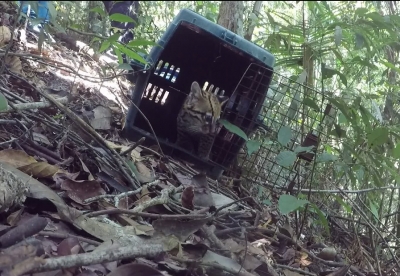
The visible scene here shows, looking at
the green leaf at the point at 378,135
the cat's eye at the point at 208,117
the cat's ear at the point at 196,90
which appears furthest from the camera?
the cat's eye at the point at 208,117

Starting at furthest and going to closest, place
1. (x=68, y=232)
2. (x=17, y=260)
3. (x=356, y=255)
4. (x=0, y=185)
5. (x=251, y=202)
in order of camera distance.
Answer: (x=251, y=202), (x=356, y=255), (x=68, y=232), (x=0, y=185), (x=17, y=260)

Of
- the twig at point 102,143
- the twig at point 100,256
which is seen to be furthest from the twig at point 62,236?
the twig at point 102,143

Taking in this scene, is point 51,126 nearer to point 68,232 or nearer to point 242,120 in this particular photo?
point 68,232

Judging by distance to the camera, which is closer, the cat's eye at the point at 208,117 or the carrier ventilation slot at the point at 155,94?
the carrier ventilation slot at the point at 155,94

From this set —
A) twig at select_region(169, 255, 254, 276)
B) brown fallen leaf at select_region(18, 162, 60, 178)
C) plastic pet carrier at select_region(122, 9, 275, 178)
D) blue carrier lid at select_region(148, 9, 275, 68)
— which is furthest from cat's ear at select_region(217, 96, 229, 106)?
twig at select_region(169, 255, 254, 276)

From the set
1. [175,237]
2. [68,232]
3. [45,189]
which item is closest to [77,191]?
[45,189]

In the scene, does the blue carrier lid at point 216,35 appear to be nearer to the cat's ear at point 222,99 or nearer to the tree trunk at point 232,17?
the cat's ear at point 222,99

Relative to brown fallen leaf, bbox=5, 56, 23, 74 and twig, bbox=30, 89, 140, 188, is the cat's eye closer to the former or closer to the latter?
brown fallen leaf, bbox=5, 56, 23, 74
